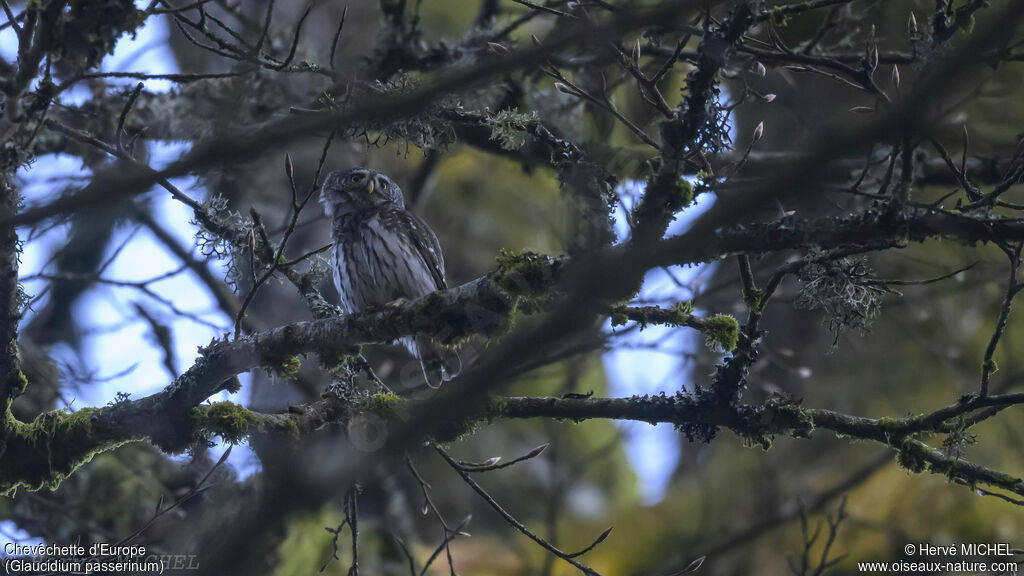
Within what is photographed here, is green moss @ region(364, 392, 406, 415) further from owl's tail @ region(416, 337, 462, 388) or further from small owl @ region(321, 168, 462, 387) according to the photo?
owl's tail @ region(416, 337, 462, 388)

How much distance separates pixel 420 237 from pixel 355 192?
62cm

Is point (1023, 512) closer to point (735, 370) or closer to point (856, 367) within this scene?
point (856, 367)

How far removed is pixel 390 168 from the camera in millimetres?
9242

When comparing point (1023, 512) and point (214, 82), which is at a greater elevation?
point (214, 82)

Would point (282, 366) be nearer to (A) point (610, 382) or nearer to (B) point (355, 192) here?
(B) point (355, 192)

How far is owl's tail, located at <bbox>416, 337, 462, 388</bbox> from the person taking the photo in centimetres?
513

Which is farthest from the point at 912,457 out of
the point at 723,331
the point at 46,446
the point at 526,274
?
the point at 46,446

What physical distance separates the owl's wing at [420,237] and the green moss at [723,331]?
2.60 metres

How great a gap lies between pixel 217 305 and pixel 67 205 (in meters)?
4.56

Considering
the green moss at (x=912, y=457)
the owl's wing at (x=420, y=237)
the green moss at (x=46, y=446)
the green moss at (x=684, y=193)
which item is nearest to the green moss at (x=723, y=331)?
the green moss at (x=684, y=193)

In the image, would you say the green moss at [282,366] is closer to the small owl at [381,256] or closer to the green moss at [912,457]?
the small owl at [381,256]

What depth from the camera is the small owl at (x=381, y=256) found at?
5.19 meters

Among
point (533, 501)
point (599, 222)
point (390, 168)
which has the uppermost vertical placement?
point (390, 168)

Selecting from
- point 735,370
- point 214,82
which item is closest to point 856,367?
point 735,370
